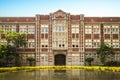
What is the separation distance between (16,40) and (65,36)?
385 inches

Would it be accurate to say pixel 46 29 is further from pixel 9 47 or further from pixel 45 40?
pixel 9 47

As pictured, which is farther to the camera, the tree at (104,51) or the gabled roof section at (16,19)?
the gabled roof section at (16,19)

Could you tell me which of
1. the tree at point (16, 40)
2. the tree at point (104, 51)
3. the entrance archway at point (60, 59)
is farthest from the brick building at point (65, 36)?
the tree at point (104, 51)

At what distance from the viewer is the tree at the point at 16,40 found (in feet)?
177

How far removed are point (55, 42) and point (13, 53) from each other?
874 centimetres

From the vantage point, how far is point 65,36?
2242 inches

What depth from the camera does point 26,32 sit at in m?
A: 57.8

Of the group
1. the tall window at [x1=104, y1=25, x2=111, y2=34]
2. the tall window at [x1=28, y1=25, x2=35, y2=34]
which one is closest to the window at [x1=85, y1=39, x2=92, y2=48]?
the tall window at [x1=104, y1=25, x2=111, y2=34]

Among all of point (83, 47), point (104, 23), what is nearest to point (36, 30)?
point (83, 47)

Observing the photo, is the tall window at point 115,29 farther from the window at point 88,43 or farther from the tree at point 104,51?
the window at point 88,43

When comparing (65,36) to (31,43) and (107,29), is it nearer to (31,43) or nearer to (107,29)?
(31,43)

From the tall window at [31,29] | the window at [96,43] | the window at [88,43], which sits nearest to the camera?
the window at [88,43]

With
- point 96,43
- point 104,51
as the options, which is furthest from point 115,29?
point 104,51

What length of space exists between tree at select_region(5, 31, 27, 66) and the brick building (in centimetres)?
108
